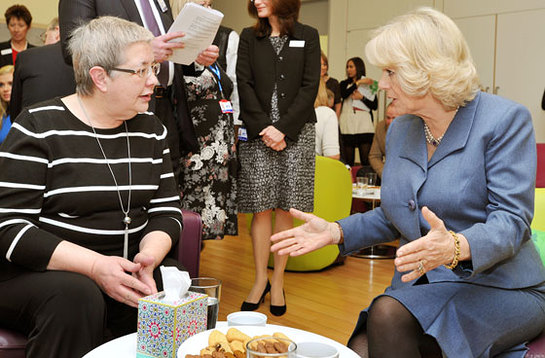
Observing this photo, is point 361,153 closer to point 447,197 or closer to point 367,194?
point 367,194

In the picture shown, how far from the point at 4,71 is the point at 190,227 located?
2.47 meters

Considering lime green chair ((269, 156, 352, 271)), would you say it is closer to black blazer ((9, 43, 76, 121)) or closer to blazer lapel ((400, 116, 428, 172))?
black blazer ((9, 43, 76, 121))

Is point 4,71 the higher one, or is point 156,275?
point 4,71

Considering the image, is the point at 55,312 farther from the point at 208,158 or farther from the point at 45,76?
the point at 45,76

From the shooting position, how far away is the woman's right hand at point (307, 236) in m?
1.56

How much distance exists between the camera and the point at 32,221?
1.62m

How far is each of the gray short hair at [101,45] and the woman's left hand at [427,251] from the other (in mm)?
1065

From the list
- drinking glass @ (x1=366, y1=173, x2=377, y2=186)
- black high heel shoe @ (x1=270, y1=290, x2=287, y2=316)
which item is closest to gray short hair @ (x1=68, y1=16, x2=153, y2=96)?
black high heel shoe @ (x1=270, y1=290, x2=287, y2=316)

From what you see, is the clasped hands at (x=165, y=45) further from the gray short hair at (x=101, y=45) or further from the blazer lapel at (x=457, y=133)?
the blazer lapel at (x=457, y=133)

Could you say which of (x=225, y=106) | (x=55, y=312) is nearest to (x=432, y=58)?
(x=55, y=312)

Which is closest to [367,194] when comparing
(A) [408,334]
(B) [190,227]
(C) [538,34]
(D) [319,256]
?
(D) [319,256]

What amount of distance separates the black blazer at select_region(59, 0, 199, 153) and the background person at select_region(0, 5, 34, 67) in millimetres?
3104

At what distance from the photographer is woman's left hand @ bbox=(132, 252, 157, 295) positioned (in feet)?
5.26

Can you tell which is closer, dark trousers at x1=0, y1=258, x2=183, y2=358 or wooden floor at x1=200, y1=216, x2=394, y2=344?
dark trousers at x1=0, y1=258, x2=183, y2=358
